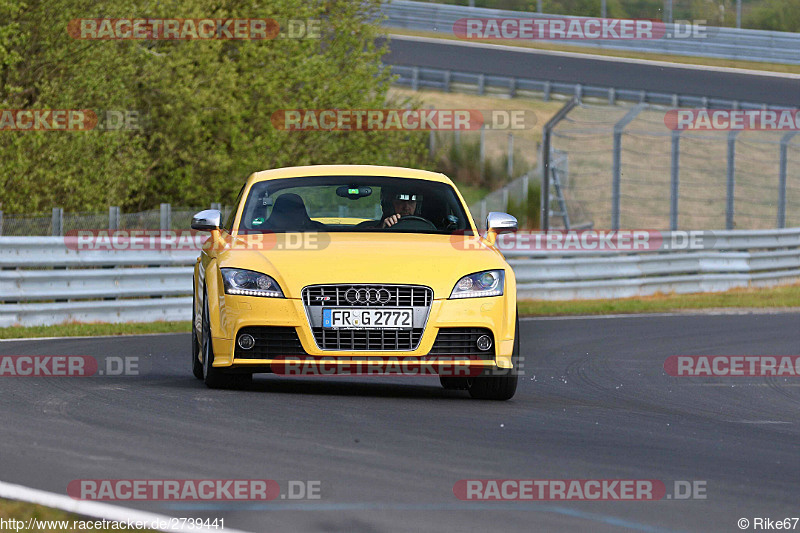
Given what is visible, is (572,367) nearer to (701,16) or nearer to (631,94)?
(631,94)

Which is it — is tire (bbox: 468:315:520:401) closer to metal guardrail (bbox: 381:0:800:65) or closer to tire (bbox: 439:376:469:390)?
tire (bbox: 439:376:469:390)

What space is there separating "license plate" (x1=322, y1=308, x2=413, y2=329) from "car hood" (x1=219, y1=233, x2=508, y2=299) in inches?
7.3

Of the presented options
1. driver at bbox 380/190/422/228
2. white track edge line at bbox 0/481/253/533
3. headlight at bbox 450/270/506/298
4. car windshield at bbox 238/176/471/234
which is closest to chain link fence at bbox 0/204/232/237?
car windshield at bbox 238/176/471/234

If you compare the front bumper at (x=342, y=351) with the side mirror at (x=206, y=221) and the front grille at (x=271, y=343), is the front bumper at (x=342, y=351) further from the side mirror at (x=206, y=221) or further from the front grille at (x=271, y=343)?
the side mirror at (x=206, y=221)

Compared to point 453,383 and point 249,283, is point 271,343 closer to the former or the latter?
point 249,283

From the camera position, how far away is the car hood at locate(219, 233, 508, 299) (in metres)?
8.84

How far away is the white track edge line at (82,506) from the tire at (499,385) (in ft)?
13.4

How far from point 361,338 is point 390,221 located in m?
1.44

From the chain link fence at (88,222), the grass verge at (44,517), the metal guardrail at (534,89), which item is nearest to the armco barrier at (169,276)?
the chain link fence at (88,222)

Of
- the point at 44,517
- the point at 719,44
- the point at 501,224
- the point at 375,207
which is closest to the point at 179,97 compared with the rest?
the point at 375,207

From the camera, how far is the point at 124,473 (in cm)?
610

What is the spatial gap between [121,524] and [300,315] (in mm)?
3787

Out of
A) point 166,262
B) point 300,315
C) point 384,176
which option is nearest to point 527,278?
point 166,262

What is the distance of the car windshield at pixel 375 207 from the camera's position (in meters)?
9.91
